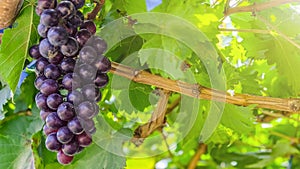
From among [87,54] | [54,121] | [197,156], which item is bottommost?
[197,156]

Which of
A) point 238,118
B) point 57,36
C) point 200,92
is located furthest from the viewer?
point 238,118

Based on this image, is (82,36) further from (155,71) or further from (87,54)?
(155,71)

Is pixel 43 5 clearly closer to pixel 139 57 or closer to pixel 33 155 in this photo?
pixel 139 57

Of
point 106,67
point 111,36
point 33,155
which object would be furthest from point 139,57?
point 33,155

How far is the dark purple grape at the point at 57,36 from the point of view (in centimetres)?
66

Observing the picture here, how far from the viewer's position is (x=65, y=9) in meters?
0.68

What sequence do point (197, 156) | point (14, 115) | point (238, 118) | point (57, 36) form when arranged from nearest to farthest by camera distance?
point (57, 36) < point (238, 118) < point (14, 115) < point (197, 156)

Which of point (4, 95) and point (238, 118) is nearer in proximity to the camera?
point (4, 95)

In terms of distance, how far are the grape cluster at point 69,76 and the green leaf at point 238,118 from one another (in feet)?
1.20

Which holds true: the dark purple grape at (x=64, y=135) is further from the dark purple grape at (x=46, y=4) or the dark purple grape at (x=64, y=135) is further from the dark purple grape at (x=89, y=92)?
the dark purple grape at (x=46, y=4)

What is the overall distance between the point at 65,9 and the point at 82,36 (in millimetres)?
47

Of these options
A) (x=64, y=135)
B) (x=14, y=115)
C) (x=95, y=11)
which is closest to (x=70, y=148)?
(x=64, y=135)

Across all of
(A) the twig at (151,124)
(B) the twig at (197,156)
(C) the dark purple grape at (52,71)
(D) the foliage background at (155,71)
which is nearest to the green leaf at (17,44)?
(D) the foliage background at (155,71)

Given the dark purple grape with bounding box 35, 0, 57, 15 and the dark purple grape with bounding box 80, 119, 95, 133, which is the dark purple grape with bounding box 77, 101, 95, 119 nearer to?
the dark purple grape with bounding box 80, 119, 95, 133
